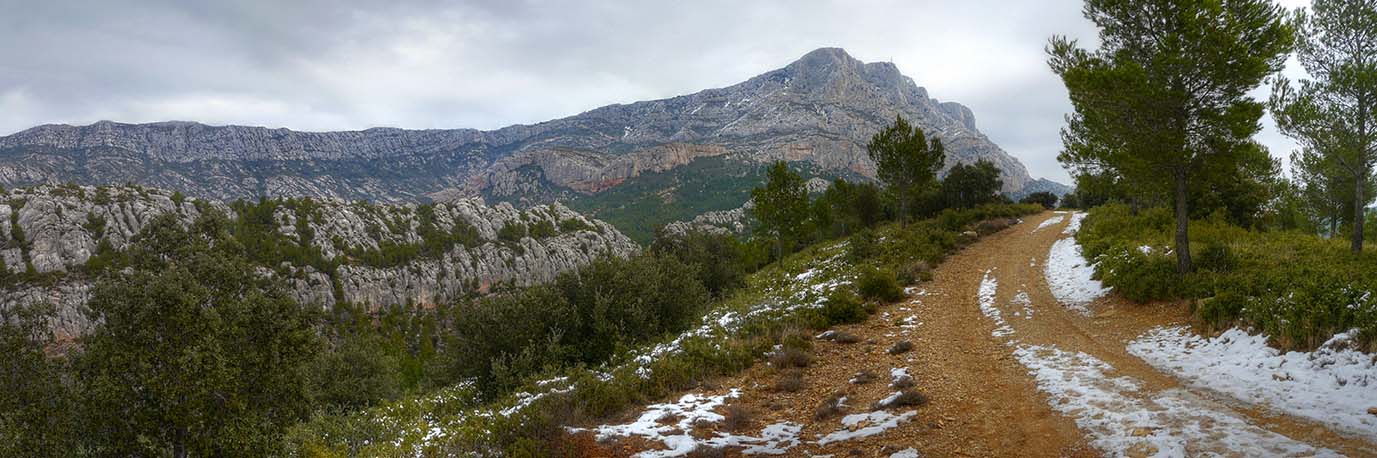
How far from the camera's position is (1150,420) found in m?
6.92

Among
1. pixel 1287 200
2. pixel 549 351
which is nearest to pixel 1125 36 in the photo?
pixel 549 351

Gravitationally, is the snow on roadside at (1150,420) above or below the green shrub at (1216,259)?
below

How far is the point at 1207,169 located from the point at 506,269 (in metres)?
133

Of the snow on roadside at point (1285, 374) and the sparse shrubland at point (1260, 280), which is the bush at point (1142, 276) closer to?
the sparse shrubland at point (1260, 280)

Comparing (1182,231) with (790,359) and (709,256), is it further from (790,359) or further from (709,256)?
(709,256)

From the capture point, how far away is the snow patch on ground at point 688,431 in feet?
25.2

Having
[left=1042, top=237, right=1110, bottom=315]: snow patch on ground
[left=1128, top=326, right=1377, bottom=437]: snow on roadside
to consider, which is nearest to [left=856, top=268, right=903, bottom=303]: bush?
[left=1042, top=237, right=1110, bottom=315]: snow patch on ground

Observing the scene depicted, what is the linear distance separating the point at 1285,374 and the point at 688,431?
28.8 ft

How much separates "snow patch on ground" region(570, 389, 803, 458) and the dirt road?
0.17 metres

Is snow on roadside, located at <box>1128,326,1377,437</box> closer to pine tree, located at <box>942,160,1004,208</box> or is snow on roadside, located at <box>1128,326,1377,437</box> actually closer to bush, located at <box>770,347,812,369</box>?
bush, located at <box>770,347,812,369</box>

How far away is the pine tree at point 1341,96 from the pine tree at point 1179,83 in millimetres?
5345

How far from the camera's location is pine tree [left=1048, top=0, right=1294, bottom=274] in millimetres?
13641

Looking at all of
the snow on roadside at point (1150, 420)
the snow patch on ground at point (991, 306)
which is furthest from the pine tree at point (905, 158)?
the snow on roadside at point (1150, 420)

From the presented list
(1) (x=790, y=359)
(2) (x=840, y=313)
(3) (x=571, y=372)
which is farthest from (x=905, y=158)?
(3) (x=571, y=372)
